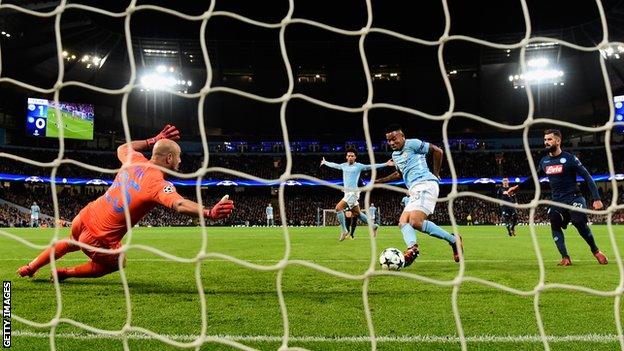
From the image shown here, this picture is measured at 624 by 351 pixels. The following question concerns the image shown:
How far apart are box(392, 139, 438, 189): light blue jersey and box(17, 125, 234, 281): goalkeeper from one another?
3132mm

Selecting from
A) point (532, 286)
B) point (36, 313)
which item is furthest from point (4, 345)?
point (532, 286)

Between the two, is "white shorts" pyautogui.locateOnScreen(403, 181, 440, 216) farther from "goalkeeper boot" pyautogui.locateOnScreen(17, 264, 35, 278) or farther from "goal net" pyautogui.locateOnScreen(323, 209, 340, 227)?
"goal net" pyautogui.locateOnScreen(323, 209, 340, 227)

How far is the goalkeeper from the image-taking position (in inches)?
177

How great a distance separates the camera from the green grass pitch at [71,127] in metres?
31.9

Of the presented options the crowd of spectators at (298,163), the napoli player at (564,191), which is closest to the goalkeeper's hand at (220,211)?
the napoli player at (564,191)

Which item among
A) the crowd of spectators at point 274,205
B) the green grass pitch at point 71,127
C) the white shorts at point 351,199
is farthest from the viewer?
the crowd of spectators at point 274,205

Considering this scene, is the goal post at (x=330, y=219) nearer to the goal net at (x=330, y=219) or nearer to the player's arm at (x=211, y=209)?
the goal net at (x=330, y=219)

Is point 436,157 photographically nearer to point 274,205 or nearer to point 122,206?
point 122,206

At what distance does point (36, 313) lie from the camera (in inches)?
157

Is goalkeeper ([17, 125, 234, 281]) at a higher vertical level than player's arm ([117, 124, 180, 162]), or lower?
lower

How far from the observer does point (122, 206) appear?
4887 mm

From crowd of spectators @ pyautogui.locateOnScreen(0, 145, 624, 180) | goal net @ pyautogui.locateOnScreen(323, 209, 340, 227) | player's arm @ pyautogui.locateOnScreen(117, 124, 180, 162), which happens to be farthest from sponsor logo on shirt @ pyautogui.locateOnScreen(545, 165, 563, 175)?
crowd of spectators @ pyautogui.locateOnScreen(0, 145, 624, 180)

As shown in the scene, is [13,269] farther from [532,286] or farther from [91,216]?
[532,286]

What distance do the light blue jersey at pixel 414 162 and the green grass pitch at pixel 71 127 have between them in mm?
29555
